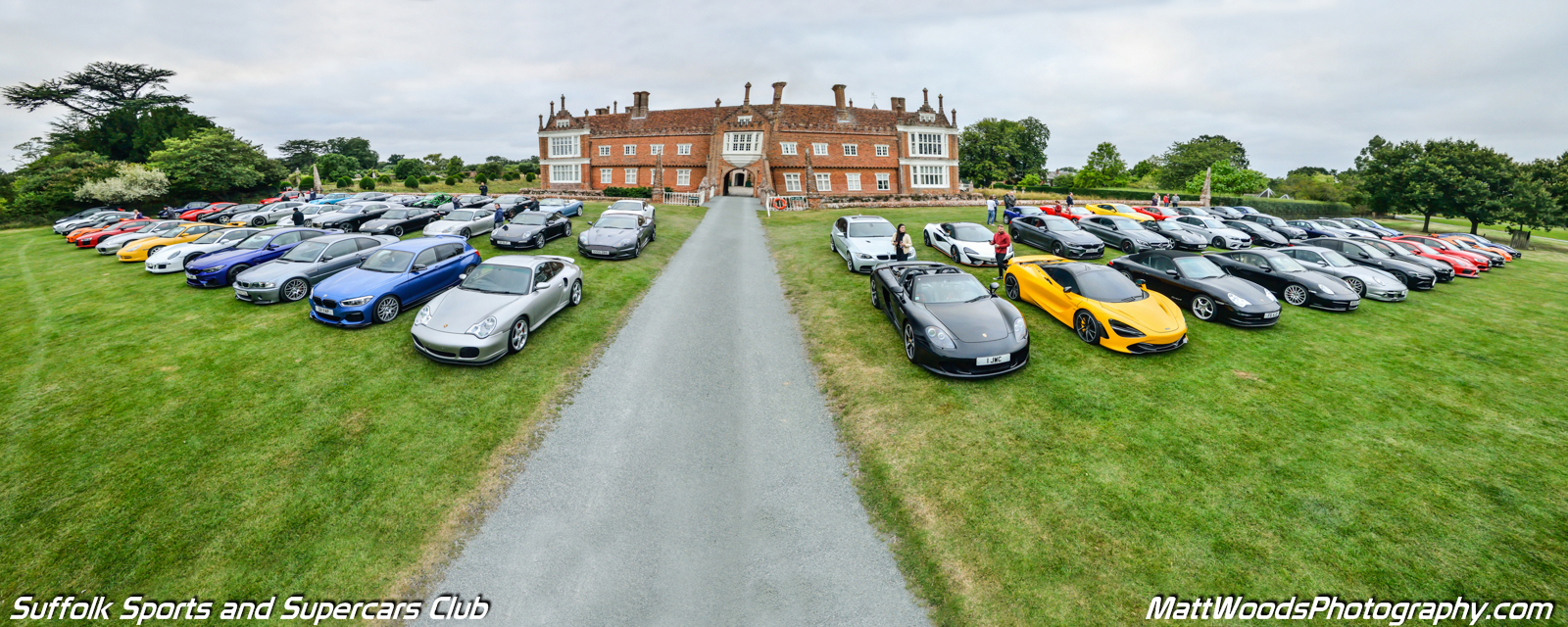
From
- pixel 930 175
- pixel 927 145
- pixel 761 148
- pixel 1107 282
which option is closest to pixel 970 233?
pixel 1107 282

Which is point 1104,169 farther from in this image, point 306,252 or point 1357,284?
point 306,252

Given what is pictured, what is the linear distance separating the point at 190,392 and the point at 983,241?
18.5 m

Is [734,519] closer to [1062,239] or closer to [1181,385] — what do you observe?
[1181,385]

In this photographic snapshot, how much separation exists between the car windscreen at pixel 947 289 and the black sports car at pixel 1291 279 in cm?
727

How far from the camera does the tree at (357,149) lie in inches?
3649

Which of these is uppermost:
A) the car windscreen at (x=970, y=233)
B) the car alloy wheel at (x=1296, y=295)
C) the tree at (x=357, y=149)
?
the tree at (x=357, y=149)

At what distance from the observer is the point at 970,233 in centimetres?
1731

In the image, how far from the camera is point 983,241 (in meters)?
16.9

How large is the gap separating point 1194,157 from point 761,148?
66357 mm

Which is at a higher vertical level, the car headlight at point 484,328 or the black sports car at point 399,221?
the black sports car at point 399,221

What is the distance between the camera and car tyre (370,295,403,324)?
10.7 m

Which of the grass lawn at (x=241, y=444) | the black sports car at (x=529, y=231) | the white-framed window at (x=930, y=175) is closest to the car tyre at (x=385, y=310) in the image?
the grass lawn at (x=241, y=444)

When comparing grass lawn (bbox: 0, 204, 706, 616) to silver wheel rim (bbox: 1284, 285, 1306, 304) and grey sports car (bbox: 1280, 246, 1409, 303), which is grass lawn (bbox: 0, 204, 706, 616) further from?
grey sports car (bbox: 1280, 246, 1409, 303)

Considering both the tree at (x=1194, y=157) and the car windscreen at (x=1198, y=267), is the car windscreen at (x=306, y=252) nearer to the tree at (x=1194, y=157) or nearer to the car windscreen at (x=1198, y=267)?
the car windscreen at (x=1198, y=267)
